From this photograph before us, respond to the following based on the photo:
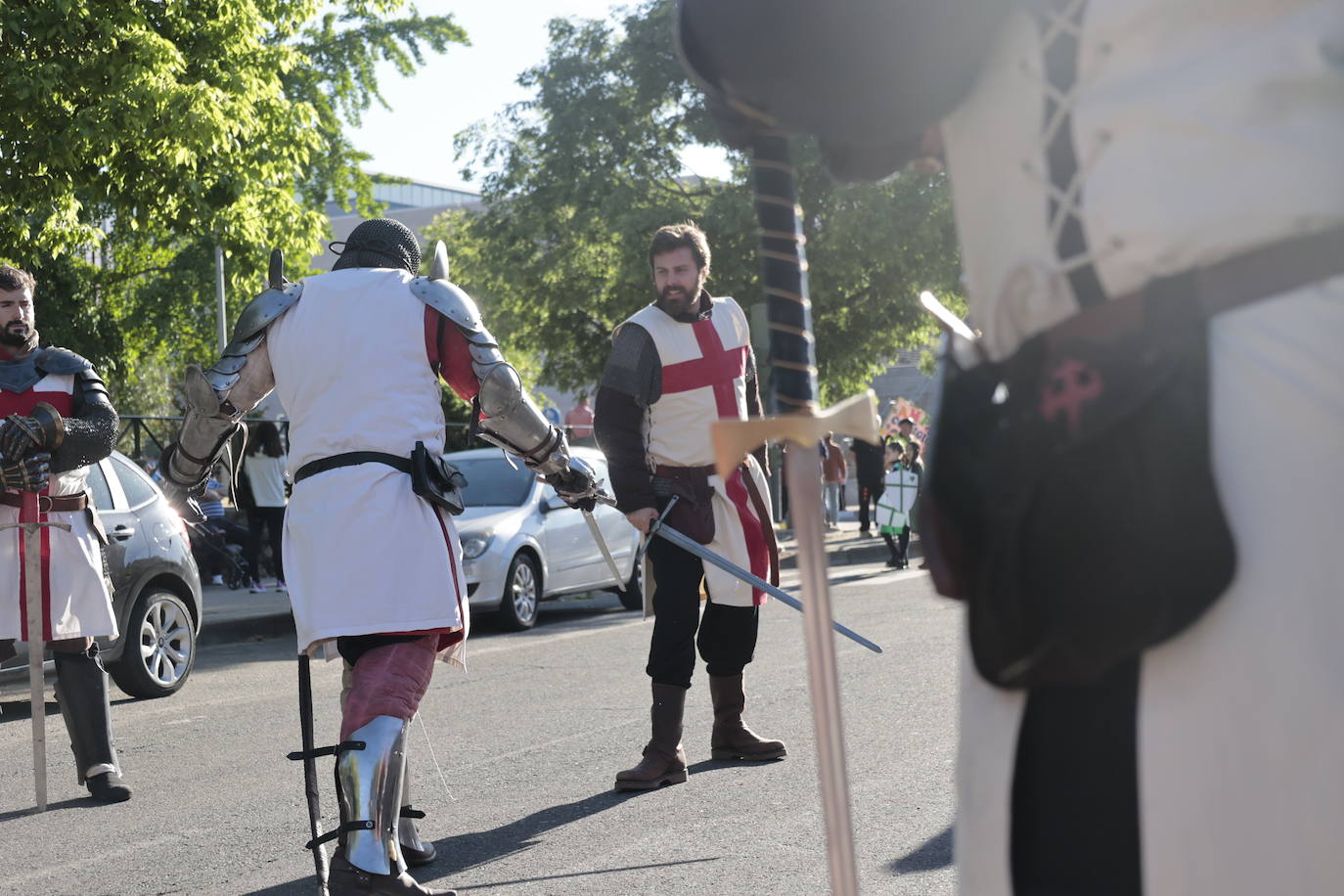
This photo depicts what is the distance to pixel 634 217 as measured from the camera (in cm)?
2609

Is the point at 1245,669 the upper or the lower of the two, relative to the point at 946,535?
lower

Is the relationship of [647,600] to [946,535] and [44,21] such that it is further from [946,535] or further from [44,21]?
[44,21]

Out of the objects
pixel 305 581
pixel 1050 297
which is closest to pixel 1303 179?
pixel 1050 297

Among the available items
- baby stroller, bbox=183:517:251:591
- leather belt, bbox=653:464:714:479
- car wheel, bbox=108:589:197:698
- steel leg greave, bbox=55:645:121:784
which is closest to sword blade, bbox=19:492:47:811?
steel leg greave, bbox=55:645:121:784

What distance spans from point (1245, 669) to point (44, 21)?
11646 mm

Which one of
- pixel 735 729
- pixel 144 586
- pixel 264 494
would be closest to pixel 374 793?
pixel 735 729

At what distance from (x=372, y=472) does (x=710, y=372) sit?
6.28 ft

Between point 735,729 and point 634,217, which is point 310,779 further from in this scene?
point 634,217

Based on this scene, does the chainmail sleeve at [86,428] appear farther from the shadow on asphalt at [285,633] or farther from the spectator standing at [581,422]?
the spectator standing at [581,422]

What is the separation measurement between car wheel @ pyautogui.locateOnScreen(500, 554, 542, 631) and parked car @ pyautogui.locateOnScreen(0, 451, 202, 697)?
329 centimetres

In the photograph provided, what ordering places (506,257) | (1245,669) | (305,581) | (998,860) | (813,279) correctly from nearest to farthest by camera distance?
(1245,669), (998,860), (305,581), (813,279), (506,257)

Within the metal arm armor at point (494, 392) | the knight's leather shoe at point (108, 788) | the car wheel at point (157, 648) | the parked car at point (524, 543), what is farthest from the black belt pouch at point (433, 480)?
the parked car at point (524, 543)

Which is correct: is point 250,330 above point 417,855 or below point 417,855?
above

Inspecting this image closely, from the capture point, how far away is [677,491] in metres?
5.77
